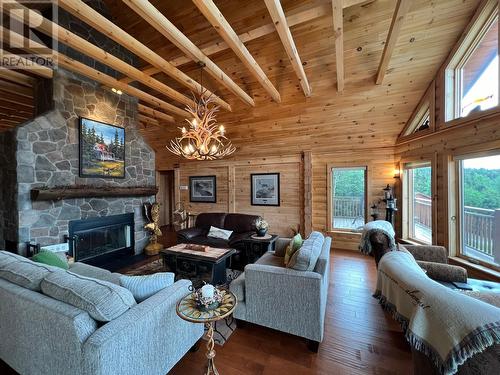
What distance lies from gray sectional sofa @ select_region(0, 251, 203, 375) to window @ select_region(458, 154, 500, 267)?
4054mm

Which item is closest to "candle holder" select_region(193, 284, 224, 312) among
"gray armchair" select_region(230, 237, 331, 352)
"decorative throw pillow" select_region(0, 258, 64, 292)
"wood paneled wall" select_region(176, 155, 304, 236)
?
"gray armchair" select_region(230, 237, 331, 352)


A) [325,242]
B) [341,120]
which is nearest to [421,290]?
[325,242]

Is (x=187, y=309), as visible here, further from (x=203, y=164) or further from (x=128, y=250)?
(x=203, y=164)

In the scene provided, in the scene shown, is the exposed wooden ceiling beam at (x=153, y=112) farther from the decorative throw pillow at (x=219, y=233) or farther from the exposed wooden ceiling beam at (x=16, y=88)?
the decorative throw pillow at (x=219, y=233)

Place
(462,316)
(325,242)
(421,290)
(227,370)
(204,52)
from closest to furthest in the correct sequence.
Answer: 1. (462,316)
2. (421,290)
3. (227,370)
4. (325,242)
5. (204,52)

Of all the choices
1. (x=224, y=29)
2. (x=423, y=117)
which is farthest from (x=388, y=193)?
(x=224, y=29)

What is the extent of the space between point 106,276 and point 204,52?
309cm

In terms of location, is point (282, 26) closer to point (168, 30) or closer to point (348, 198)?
point (168, 30)

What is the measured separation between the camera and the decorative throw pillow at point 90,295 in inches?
48.9

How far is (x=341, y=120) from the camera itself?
4.34 meters

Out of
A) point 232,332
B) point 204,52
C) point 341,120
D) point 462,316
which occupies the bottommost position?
point 232,332

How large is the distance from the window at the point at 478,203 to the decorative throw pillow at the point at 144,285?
4117 millimetres

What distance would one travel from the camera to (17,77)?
11.1 feet

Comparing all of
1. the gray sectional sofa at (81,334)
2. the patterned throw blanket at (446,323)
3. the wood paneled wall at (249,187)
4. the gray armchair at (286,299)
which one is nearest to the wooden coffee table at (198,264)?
the gray armchair at (286,299)
